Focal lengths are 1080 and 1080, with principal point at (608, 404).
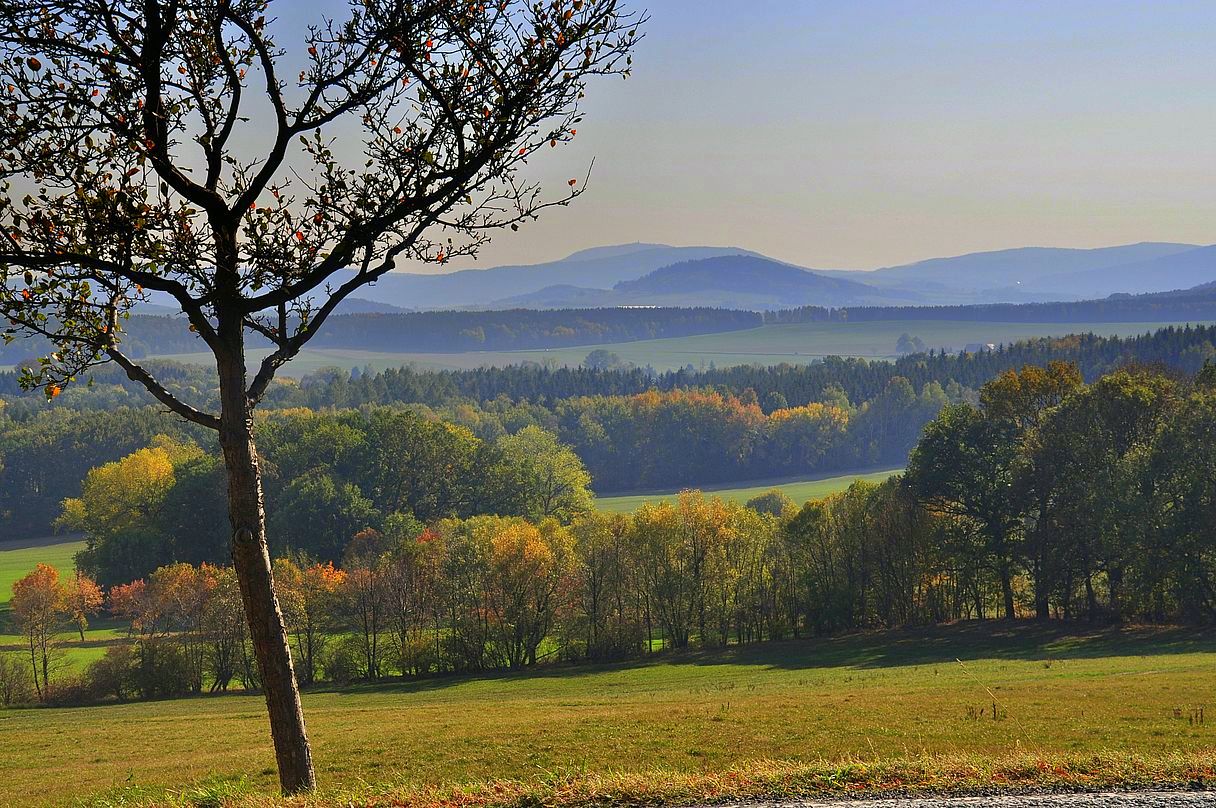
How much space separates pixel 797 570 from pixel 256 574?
61302 mm

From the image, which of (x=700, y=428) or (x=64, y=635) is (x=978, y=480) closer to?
(x=64, y=635)

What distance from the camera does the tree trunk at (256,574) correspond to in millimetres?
12867

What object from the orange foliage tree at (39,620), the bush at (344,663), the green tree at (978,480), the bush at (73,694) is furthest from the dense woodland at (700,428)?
the green tree at (978,480)

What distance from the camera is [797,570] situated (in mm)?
71188

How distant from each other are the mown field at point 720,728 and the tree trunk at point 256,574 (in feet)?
2.61

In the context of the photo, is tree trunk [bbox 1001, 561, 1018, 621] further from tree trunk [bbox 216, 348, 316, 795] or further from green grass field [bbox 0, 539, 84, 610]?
green grass field [bbox 0, 539, 84, 610]

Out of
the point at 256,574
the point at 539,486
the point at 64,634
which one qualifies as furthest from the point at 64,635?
the point at 256,574

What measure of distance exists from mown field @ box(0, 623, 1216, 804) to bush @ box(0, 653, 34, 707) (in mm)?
6080

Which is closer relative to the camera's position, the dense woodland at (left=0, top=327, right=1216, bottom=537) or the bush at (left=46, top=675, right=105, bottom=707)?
the bush at (left=46, top=675, right=105, bottom=707)

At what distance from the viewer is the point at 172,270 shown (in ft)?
39.9

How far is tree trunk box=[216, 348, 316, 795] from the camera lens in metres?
12.9

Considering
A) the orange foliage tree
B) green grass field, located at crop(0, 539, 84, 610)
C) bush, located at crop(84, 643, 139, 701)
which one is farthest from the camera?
green grass field, located at crop(0, 539, 84, 610)

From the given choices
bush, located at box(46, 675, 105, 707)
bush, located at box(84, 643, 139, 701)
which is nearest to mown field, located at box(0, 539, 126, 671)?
bush, located at box(46, 675, 105, 707)

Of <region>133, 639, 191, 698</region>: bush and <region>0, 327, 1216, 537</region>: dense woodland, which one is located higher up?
<region>0, 327, 1216, 537</region>: dense woodland
